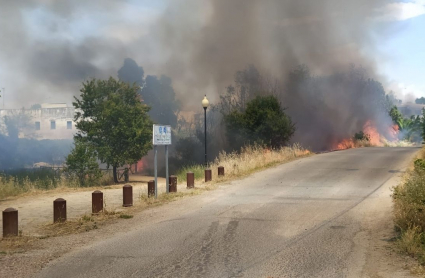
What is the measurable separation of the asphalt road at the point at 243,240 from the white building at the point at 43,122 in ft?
146

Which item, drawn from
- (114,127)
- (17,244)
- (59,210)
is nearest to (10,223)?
(17,244)

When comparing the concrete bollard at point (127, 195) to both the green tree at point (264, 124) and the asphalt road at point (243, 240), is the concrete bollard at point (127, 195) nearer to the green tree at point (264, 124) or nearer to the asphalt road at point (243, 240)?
the asphalt road at point (243, 240)

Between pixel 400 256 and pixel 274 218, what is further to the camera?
pixel 274 218

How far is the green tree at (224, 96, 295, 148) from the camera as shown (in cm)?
2811

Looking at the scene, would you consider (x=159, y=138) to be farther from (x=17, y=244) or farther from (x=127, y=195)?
(x=17, y=244)

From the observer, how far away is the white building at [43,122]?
177 ft

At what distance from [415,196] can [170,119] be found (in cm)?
5056

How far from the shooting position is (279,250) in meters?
6.78

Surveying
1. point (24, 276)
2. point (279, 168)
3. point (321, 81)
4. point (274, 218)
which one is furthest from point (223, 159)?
point (321, 81)

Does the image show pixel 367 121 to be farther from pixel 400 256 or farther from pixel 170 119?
pixel 400 256

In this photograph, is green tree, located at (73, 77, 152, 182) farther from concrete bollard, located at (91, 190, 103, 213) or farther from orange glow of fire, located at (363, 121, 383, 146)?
orange glow of fire, located at (363, 121, 383, 146)

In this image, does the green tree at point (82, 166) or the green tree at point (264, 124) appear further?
the green tree at point (264, 124)

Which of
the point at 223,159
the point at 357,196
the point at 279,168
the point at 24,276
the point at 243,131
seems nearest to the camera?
the point at 24,276

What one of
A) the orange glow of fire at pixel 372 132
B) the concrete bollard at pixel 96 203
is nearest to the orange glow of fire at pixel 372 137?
the orange glow of fire at pixel 372 132
